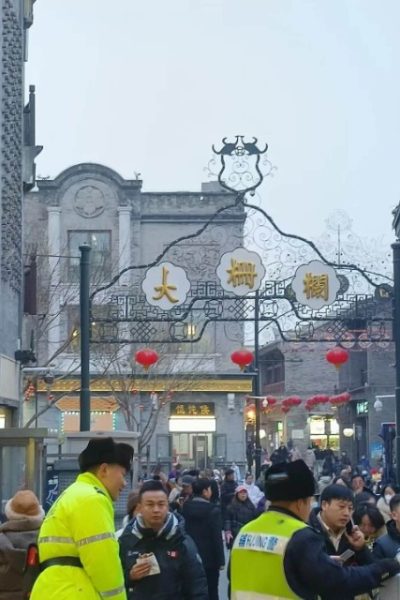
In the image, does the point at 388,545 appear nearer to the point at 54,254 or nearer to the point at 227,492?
the point at 227,492

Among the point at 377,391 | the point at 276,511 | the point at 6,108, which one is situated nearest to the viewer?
the point at 276,511

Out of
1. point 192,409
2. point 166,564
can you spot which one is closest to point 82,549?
point 166,564

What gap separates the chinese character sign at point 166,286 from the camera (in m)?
24.1

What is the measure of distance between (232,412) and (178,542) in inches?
1612

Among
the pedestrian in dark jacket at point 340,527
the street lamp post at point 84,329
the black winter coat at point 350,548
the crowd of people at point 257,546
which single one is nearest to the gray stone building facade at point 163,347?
the street lamp post at point 84,329

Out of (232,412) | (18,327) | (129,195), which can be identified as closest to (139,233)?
(129,195)

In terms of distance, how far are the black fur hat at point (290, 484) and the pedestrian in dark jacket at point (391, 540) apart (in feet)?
7.28

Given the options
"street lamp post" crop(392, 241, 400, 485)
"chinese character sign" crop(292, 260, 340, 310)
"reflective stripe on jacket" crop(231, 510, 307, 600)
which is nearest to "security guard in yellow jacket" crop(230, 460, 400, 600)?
"reflective stripe on jacket" crop(231, 510, 307, 600)

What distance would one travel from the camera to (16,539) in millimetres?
9289

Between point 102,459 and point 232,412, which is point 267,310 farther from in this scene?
point 232,412

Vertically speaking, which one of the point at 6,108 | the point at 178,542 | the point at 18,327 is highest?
the point at 6,108

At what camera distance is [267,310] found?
971 inches

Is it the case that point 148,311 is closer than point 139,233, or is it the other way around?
point 148,311

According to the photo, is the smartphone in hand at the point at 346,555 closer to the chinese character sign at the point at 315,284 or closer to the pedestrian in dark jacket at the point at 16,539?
the pedestrian in dark jacket at the point at 16,539
